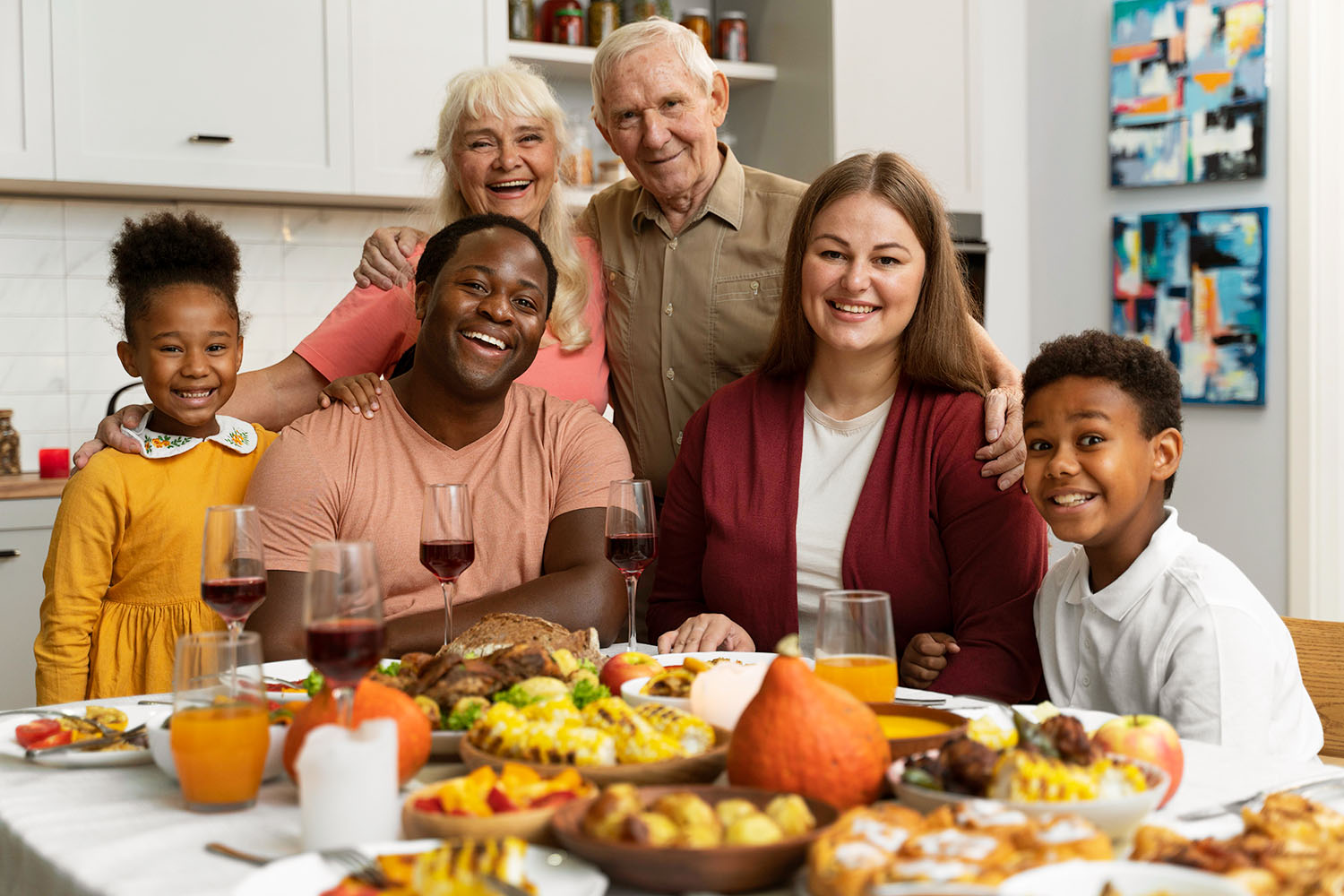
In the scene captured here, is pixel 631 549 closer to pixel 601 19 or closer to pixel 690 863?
pixel 690 863

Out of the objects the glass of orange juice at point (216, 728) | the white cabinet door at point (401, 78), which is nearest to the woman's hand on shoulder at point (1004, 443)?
the glass of orange juice at point (216, 728)

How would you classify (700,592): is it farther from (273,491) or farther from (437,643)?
(273,491)

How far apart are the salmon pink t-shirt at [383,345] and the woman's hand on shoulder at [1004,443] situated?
890mm

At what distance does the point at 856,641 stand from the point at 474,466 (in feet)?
3.32

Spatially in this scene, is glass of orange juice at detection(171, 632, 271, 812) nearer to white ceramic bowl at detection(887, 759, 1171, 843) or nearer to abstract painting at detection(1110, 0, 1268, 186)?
white ceramic bowl at detection(887, 759, 1171, 843)

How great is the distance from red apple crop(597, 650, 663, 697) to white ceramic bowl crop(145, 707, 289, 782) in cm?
38

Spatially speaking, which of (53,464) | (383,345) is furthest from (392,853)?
(53,464)

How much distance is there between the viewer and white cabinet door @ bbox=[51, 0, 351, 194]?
3.47m

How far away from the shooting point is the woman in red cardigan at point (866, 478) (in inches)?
77.0

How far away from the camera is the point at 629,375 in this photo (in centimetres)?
271

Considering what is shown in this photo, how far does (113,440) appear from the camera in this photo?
2188mm

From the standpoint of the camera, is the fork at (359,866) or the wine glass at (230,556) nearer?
the fork at (359,866)

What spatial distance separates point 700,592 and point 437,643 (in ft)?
1.81

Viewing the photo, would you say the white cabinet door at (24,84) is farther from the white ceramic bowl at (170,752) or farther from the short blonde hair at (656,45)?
the white ceramic bowl at (170,752)
